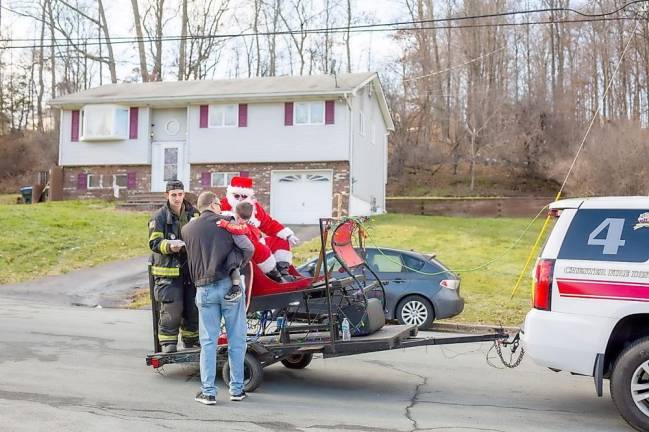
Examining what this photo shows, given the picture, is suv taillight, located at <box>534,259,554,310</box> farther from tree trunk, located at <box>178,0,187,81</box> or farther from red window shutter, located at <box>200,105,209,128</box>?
tree trunk, located at <box>178,0,187,81</box>

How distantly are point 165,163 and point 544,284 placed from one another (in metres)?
28.4

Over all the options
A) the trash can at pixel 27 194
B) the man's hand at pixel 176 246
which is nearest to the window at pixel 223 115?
the trash can at pixel 27 194

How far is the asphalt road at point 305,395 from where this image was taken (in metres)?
6.04

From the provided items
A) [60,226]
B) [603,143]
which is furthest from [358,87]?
[60,226]

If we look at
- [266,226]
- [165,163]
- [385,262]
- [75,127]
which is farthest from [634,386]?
[75,127]

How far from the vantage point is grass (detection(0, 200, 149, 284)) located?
779 inches

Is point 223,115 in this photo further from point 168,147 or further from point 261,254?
point 261,254

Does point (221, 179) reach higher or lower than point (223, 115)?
lower

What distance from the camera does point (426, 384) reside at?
7.69m

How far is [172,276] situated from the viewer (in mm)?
7430

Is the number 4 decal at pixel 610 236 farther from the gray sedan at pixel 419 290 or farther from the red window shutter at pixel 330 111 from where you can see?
the red window shutter at pixel 330 111

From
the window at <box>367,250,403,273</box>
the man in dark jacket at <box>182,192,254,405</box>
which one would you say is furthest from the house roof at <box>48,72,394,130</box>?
the man in dark jacket at <box>182,192,254,405</box>

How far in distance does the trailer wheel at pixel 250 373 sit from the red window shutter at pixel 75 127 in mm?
29229

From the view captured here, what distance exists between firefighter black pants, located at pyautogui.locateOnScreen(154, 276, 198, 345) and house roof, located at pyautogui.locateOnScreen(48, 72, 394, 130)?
22352mm
